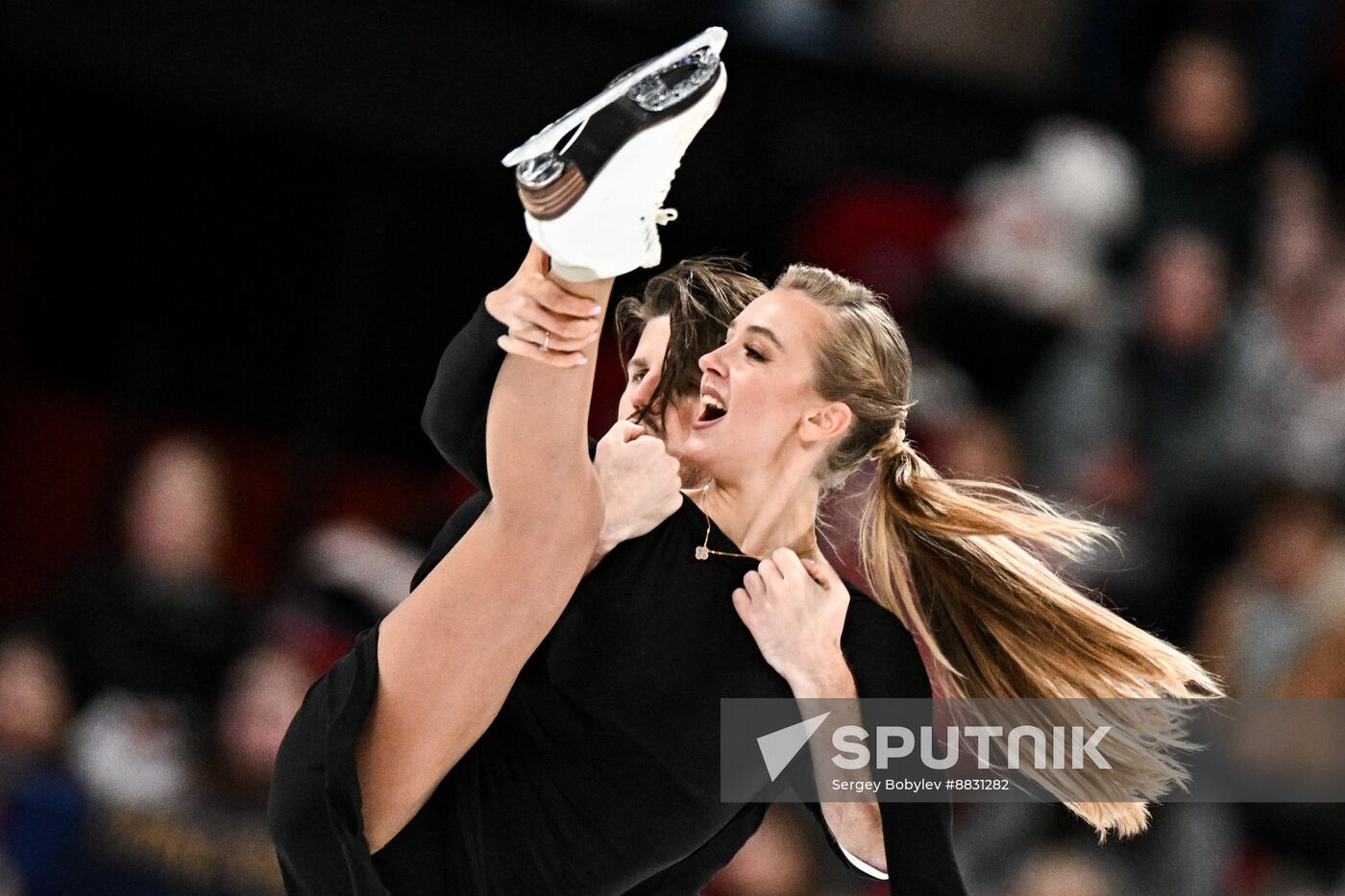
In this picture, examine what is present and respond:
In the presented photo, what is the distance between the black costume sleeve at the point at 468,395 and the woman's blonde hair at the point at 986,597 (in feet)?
1.90

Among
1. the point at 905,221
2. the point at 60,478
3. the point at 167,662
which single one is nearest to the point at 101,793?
the point at 167,662

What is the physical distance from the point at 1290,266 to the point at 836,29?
1769 millimetres

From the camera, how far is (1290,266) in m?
5.84

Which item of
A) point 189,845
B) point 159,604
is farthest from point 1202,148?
point 189,845

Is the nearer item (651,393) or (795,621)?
(795,621)

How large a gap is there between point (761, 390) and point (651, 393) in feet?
0.62

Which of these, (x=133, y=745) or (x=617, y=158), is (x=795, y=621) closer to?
(x=617, y=158)

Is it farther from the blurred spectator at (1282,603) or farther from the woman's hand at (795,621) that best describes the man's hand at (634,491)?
the blurred spectator at (1282,603)

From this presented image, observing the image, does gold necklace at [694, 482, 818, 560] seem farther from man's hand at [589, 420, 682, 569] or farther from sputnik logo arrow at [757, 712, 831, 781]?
sputnik logo arrow at [757, 712, 831, 781]

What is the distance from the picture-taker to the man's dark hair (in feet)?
8.47

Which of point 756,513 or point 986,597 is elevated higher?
point 756,513

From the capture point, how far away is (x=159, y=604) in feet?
16.0

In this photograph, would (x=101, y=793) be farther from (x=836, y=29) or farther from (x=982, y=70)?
(x=982, y=70)

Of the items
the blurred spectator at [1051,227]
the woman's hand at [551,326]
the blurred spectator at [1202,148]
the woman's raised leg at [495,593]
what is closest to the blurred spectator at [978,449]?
the blurred spectator at [1051,227]
